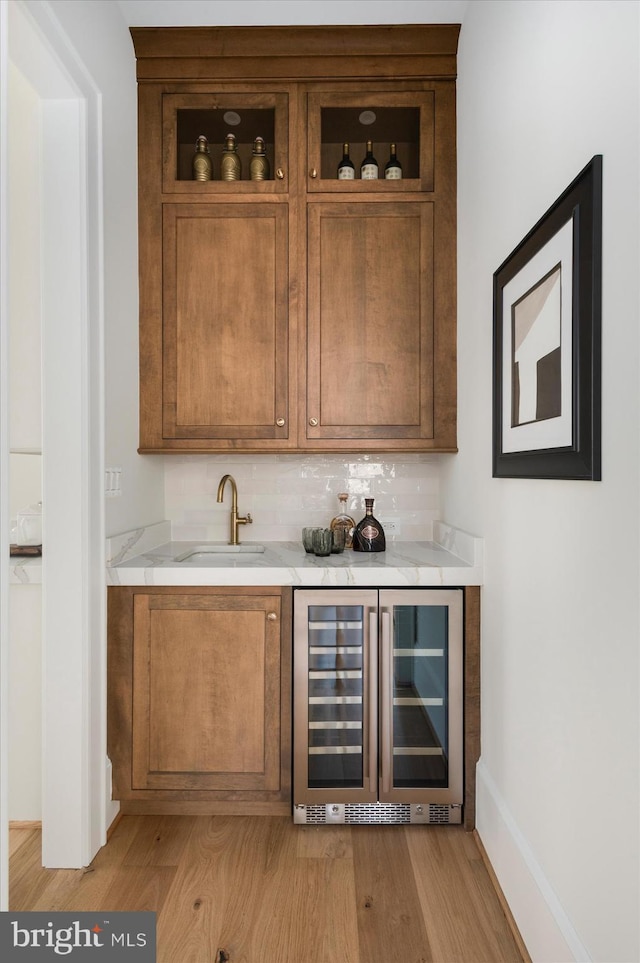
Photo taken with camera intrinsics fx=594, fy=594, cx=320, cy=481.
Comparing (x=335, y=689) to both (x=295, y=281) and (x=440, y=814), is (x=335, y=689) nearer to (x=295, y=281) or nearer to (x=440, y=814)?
(x=440, y=814)

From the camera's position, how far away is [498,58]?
1758mm

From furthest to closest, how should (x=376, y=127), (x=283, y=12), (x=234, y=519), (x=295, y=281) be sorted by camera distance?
1. (x=234, y=519)
2. (x=376, y=127)
3. (x=295, y=281)
4. (x=283, y=12)

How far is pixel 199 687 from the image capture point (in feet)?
6.70

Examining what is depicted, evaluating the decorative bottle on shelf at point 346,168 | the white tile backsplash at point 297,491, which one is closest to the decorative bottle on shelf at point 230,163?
the decorative bottle on shelf at point 346,168

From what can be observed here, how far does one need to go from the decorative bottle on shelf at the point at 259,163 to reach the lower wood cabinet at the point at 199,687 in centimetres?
168

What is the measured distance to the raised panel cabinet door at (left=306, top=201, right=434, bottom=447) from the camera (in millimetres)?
2379

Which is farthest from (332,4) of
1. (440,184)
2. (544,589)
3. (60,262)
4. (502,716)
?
(502,716)

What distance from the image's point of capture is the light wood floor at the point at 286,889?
151 centimetres

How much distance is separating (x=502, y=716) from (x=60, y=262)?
1.90 m

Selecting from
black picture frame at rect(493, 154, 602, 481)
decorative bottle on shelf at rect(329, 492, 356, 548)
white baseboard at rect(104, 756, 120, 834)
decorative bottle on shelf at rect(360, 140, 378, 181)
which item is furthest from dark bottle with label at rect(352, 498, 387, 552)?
decorative bottle on shelf at rect(360, 140, 378, 181)

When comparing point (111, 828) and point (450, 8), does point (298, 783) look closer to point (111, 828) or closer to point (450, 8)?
point (111, 828)

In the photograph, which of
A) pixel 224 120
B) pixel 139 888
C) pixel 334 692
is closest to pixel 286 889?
pixel 139 888

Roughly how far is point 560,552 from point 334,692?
105 centimetres

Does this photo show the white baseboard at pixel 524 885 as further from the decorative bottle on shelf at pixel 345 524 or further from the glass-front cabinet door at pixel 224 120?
the glass-front cabinet door at pixel 224 120
